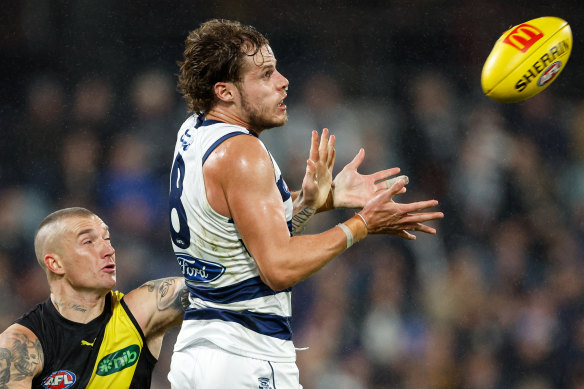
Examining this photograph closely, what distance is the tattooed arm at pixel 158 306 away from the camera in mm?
2805

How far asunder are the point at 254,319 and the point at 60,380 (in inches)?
45.8

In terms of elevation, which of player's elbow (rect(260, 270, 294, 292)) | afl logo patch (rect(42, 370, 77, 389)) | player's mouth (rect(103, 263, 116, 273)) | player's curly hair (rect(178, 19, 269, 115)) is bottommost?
afl logo patch (rect(42, 370, 77, 389))

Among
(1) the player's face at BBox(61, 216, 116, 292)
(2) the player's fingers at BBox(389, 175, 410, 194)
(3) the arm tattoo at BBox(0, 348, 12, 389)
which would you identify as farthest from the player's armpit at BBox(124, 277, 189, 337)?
(2) the player's fingers at BBox(389, 175, 410, 194)

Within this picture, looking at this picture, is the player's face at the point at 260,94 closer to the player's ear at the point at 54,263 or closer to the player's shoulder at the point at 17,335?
the player's ear at the point at 54,263

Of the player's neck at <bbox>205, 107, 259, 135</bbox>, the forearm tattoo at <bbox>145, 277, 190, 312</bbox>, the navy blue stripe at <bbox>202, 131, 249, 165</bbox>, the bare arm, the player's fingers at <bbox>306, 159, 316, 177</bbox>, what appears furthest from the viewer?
the forearm tattoo at <bbox>145, 277, 190, 312</bbox>

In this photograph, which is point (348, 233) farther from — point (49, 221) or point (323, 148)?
point (49, 221)

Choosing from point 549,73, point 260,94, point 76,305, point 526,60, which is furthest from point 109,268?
point 549,73

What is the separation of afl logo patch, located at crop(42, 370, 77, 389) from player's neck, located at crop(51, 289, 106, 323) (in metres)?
0.22

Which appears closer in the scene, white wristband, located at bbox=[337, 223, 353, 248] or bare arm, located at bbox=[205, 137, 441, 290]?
bare arm, located at bbox=[205, 137, 441, 290]

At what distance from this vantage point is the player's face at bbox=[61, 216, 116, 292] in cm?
280

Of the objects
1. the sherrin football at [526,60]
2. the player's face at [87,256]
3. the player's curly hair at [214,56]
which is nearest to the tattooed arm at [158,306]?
the player's face at [87,256]

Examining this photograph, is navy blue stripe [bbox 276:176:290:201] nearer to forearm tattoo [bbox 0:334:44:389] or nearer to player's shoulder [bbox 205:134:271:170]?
player's shoulder [bbox 205:134:271:170]

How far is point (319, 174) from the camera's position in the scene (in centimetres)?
244

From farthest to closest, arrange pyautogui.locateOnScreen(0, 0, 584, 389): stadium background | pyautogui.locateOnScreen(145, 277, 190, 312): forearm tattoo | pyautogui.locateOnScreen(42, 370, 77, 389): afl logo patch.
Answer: pyautogui.locateOnScreen(0, 0, 584, 389): stadium background < pyautogui.locateOnScreen(145, 277, 190, 312): forearm tattoo < pyautogui.locateOnScreen(42, 370, 77, 389): afl logo patch
